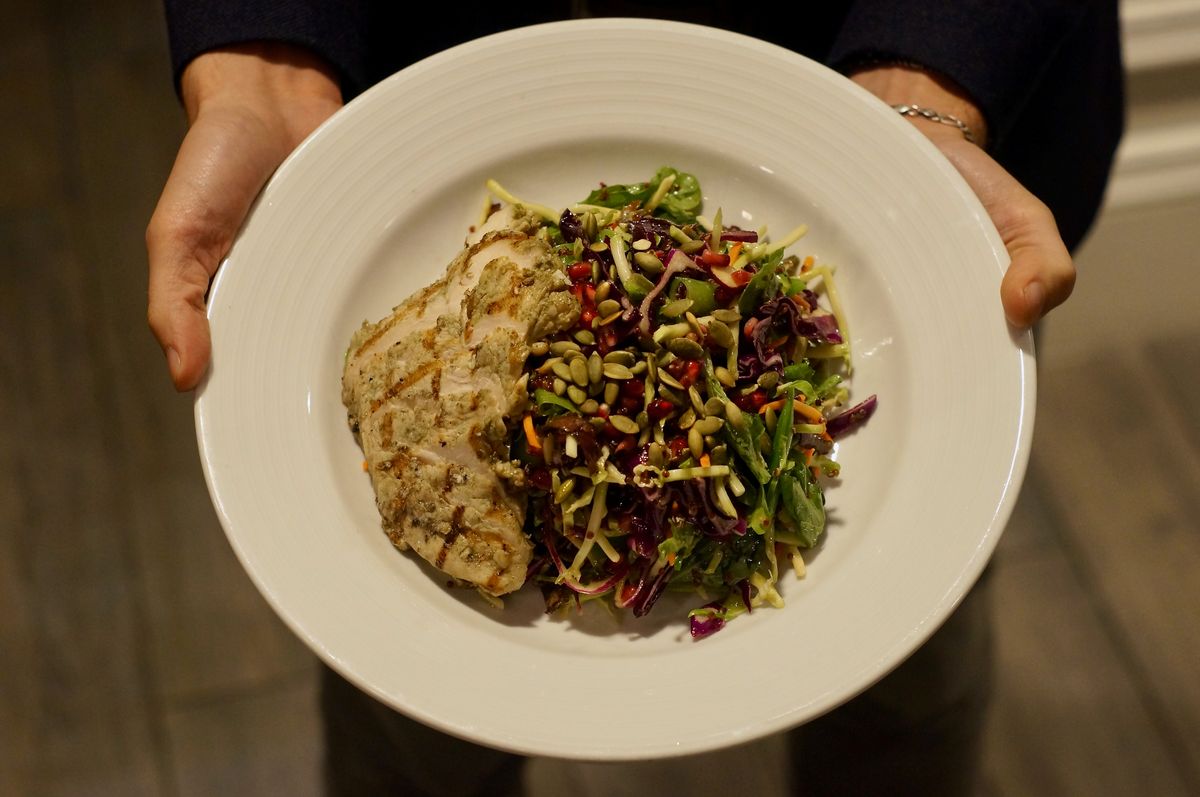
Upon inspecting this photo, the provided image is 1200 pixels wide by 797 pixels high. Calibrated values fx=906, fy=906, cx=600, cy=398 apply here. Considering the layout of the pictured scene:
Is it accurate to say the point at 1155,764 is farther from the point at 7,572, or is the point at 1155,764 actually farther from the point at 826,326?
the point at 7,572

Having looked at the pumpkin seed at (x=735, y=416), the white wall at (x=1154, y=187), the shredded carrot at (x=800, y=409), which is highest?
the pumpkin seed at (x=735, y=416)

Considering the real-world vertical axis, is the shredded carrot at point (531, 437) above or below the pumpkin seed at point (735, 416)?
below

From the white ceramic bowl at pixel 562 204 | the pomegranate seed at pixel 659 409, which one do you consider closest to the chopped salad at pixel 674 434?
the pomegranate seed at pixel 659 409

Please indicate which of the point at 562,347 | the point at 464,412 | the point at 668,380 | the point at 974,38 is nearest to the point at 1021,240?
the point at 974,38

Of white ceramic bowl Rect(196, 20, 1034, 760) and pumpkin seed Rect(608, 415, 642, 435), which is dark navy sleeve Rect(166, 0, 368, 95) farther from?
pumpkin seed Rect(608, 415, 642, 435)

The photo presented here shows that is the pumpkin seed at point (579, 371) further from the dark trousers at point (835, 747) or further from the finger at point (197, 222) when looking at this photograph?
the dark trousers at point (835, 747)

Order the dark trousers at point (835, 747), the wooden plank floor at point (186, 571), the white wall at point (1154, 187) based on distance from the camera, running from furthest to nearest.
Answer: the white wall at point (1154, 187), the wooden plank floor at point (186, 571), the dark trousers at point (835, 747)

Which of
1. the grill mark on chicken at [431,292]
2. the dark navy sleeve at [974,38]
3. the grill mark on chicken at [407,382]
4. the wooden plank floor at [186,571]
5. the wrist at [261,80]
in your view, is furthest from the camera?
the wooden plank floor at [186,571]

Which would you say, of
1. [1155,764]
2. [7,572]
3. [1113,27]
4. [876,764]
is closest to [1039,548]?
[1155,764]
